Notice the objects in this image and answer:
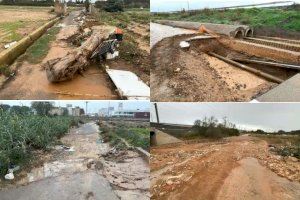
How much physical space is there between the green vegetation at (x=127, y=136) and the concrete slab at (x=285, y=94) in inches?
112

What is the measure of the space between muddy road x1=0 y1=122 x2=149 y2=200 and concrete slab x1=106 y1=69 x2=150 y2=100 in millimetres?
1330

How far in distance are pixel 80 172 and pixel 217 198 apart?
219cm

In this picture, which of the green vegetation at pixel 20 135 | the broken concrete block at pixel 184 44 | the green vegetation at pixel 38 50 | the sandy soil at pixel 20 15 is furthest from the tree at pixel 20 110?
the sandy soil at pixel 20 15

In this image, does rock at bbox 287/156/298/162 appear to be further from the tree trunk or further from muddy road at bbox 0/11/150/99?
the tree trunk

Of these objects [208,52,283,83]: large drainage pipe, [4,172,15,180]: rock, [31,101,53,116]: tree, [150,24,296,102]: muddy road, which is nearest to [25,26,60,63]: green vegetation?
[31,101,53,116]: tree

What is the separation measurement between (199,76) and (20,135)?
10.3 ft

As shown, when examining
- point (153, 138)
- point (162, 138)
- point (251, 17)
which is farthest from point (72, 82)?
point (251, 17)

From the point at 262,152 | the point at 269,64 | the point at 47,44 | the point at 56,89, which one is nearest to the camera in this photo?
the point at 56,89

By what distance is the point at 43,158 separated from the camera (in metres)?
6.25

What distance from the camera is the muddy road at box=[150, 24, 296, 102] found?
4449mm

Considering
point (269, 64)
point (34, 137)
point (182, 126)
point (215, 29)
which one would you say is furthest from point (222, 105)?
point (215, 29)

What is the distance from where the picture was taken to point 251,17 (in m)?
9.77

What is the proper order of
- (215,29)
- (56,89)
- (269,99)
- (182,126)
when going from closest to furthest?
(269,99)
(56,89)
(182,126)
(215,29)

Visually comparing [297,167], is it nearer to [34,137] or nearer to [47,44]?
[34,137]
